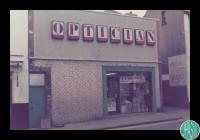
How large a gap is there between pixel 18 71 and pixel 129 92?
7.38m

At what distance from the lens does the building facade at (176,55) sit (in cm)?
2158

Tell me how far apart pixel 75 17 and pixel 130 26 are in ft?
12.7

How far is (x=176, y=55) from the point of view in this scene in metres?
22.6

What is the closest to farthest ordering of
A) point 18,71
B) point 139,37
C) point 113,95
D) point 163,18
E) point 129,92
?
point 18,71, point 113,95, point 129,92, point 139,37, point 163,18

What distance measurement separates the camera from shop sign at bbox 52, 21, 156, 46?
53.8 ft

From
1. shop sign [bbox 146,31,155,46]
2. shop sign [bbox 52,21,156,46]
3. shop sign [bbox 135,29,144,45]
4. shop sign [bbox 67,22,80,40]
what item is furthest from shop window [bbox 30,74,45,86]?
shop sign [bbox 146,31,155,46]

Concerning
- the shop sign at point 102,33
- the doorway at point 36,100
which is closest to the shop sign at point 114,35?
the shop sign at point 102,33

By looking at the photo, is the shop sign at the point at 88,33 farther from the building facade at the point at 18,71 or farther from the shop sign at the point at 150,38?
the shop sign at the point at 150,38

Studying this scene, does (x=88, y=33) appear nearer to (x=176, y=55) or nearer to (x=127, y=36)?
(x=127, y=36)

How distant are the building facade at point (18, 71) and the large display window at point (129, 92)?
17.2 ft

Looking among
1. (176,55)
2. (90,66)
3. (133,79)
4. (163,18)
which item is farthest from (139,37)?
(163,18)

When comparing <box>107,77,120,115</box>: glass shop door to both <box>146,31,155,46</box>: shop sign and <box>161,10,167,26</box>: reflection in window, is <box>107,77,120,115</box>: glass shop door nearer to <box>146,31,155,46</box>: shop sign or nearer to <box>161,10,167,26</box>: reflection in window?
<box>146,31,155,46</box>: shop sign

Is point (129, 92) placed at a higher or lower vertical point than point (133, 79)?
lower

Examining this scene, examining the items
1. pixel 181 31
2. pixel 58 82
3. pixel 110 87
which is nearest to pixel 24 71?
pixel 58 82
